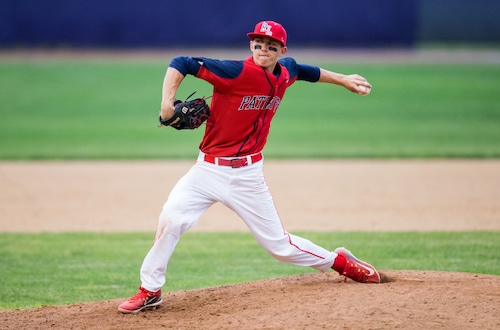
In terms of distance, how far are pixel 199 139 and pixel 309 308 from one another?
36.3 ft

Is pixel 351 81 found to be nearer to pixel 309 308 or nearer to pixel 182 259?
pixel 309 308

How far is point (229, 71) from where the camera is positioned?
5516 mm

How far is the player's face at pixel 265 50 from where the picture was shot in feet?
18.5

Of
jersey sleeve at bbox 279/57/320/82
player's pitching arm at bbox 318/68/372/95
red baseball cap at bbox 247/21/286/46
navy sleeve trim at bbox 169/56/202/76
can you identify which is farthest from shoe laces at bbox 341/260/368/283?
navy sleeve trim at bbox 169/56/202/76

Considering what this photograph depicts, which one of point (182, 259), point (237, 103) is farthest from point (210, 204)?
point (182, 259)

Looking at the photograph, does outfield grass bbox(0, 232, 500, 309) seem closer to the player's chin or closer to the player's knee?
the player's knee

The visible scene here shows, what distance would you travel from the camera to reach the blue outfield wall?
29031 millimetres

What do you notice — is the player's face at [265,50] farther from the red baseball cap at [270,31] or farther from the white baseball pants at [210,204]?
the white baseball pants at [210,204]

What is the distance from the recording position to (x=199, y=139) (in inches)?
641

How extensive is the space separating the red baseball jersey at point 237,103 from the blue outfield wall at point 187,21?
23.9 metres

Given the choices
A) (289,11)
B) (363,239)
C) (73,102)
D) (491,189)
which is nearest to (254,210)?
(363,239)

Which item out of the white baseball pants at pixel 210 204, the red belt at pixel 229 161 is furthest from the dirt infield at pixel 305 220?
the red belt at pixel 229 161

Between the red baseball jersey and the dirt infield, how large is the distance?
1.15 meters

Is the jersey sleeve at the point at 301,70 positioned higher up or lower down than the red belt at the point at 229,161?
higher up
